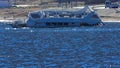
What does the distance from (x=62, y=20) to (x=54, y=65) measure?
311ft

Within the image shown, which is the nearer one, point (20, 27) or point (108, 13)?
point (20, 27)

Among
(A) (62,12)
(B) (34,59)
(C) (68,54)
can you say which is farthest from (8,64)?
(A) (62,12)

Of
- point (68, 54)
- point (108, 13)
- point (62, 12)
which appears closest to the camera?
point (68, 54)

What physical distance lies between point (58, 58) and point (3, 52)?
10.1 m

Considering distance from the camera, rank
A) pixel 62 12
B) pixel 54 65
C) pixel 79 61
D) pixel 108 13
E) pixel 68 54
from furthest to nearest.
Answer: pixel 108 13 → pixel 62 12 → pixel 68 54 → pixel 79 61 → pixel 54 65

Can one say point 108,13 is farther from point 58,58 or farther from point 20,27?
point 58,58

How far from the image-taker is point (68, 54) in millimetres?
71000

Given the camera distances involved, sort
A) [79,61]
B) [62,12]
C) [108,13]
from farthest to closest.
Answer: [108,13] < [62,12] < [79,61]

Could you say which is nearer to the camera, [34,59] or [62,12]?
[34,59]

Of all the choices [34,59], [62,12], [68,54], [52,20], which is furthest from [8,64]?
[62,12]

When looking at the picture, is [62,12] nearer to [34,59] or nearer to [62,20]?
[62,20]

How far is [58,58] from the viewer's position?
217ft

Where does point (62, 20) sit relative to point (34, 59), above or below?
below

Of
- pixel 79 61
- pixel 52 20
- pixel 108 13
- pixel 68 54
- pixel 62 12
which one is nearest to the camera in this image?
pixel 79 61
